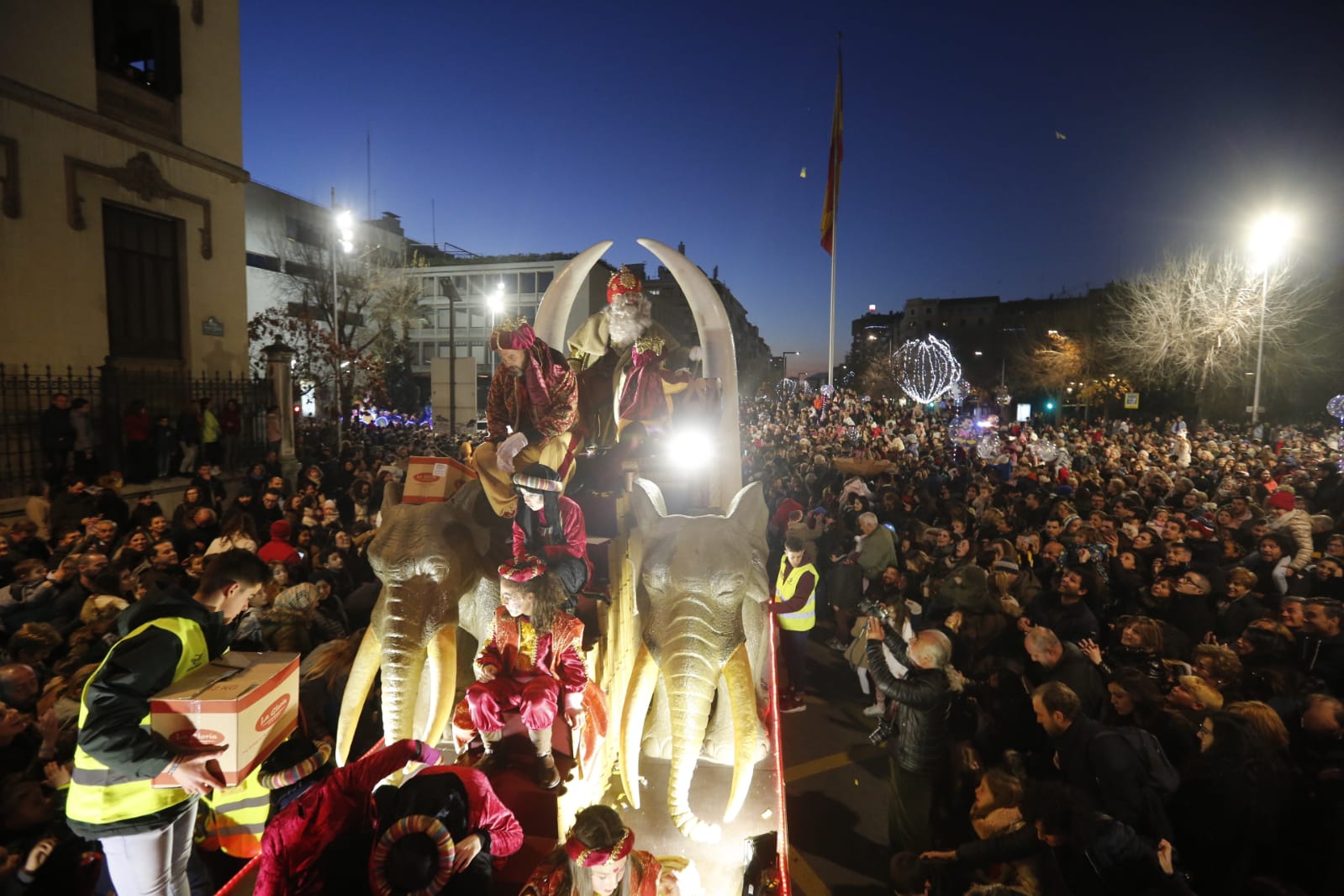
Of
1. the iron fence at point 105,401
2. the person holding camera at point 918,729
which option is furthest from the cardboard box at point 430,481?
the iron fence at point 105,401

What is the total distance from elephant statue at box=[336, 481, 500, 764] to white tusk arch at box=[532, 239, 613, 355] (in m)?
1.71

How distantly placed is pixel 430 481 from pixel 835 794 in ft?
14.6

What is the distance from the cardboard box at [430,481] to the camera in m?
3.97

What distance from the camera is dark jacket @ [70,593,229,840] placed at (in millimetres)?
2764

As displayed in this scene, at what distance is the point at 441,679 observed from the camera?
3.92 m

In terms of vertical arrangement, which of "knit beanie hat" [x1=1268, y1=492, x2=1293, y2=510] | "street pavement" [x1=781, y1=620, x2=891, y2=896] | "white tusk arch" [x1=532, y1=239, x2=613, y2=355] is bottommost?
"street pavement" [x1=781, y1=620, x2=891, y2=896]

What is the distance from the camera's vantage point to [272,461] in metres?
13.2

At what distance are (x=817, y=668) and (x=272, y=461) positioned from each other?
1108cm

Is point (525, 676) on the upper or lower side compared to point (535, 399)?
lower

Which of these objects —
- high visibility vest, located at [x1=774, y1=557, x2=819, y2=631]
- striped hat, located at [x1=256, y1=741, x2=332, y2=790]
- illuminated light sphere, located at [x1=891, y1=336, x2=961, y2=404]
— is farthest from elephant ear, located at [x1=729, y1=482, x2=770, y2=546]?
illuminated light sphere, located at [x1=891, y1=336, x2=961, y2=404]

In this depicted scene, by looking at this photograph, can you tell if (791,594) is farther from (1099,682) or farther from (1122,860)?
(1122,860)

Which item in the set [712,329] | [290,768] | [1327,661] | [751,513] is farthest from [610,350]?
[1327,661]

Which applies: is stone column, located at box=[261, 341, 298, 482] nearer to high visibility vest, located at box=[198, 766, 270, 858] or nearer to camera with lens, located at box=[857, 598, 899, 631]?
high visibility vest, located at box=[198, 766, 270, 858]

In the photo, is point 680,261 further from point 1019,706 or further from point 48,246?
point 48,246
